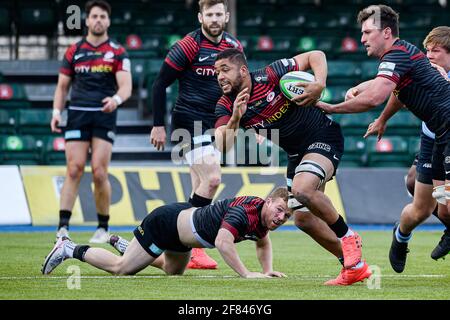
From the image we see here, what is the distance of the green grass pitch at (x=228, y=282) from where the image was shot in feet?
21.7

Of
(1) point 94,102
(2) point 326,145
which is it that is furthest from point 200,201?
(1) point 94,102

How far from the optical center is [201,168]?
9.63 m

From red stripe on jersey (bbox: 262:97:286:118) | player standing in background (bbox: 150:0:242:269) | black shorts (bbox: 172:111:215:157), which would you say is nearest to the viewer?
red stripe on jersey (bbox: 262:97:286:118)

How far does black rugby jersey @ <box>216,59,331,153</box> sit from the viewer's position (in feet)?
25.5

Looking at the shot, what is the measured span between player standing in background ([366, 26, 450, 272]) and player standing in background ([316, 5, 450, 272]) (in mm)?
567

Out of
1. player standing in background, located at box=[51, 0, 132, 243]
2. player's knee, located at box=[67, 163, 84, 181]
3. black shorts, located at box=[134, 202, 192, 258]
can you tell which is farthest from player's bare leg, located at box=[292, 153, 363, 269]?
player's knee, located at box=[67, 163, 84, 181]

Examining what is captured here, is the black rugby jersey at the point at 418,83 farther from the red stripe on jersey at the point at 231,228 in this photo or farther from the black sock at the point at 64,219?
the black sock at the point at 64,219

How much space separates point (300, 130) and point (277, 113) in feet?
0.74

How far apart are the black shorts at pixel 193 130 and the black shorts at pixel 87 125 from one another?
5.86ft

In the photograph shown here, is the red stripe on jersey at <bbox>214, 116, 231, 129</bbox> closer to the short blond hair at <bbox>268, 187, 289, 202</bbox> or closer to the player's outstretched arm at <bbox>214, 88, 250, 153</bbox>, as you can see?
the player's outstretched arm at <bbox>214, 88, 250, 153</bbox>

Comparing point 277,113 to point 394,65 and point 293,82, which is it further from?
point 394,65

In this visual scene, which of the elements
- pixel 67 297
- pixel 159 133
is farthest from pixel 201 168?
pixel 67 297
